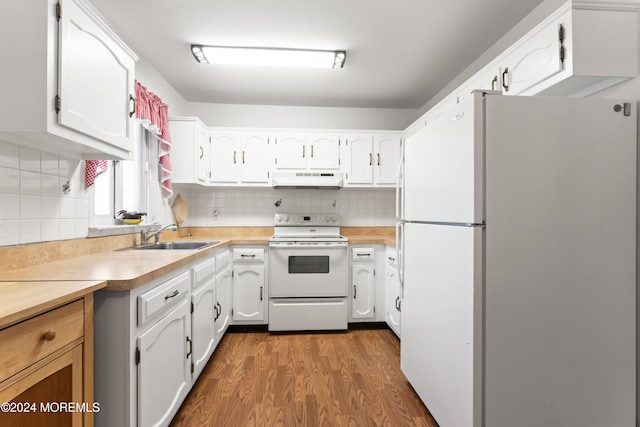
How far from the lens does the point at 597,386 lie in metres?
1.25

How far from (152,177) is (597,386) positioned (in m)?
3.19

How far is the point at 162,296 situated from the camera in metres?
1.37

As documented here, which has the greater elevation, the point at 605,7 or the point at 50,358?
the point at 605,7

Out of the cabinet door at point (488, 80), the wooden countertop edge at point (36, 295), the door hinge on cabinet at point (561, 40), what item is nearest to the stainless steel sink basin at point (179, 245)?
the wooden countertop edge at point (36, 295)

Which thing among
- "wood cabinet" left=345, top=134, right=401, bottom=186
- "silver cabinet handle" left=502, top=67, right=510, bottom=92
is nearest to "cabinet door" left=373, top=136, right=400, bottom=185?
"wood cabinet" left=345, top=134, right=401, bottom=186

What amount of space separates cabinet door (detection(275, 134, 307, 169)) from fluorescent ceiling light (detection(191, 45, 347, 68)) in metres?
0.83

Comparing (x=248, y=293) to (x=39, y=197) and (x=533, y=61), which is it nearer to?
(x=39, y=197)

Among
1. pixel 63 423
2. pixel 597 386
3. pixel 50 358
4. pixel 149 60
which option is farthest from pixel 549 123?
pixel 149 60

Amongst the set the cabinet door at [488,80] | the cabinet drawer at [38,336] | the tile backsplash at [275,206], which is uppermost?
the cabinet door at [488,80]

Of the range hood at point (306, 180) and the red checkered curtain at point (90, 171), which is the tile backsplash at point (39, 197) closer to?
the red checkered curtain at point (90, 171)

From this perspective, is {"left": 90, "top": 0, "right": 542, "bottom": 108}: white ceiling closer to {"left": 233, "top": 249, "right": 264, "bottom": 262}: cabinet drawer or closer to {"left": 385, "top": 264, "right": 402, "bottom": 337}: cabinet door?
{"left": 233, "top": 249, "right": 264, "bottom": 262}: cabinet drawer

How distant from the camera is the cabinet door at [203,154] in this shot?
2947 mm

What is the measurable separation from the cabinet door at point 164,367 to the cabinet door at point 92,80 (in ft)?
3.06

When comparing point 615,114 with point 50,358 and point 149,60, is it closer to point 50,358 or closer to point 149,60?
point 50,358
